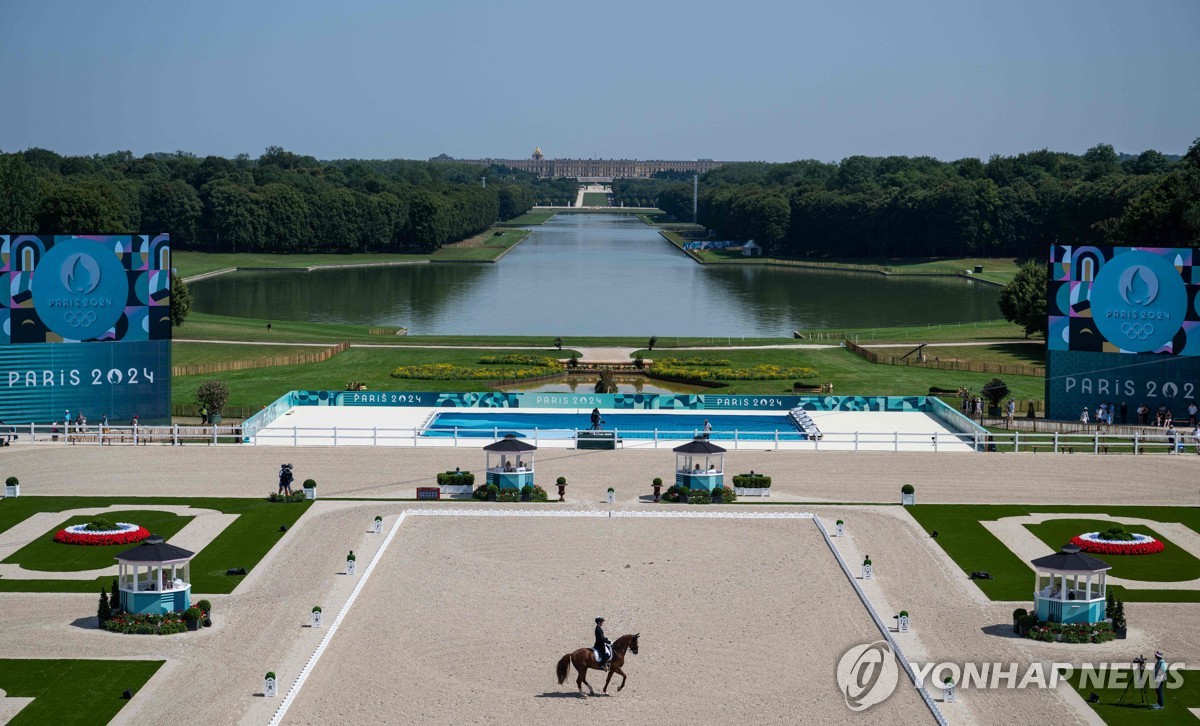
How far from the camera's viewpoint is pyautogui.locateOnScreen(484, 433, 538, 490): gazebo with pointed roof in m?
51.1

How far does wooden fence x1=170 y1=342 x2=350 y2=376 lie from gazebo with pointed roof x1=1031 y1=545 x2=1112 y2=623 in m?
54.6

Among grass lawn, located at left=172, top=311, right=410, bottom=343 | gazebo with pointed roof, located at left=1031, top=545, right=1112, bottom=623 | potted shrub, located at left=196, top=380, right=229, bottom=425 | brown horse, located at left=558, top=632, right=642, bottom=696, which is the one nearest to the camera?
brown horse, located at left=558, top=632, right=642, bottom=696

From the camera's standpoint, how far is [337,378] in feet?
272

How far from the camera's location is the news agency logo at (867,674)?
106 feet

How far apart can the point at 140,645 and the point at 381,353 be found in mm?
58391

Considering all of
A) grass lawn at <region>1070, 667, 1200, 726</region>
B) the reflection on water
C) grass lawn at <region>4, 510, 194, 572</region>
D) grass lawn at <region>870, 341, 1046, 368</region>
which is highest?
grass lawn at <region>870, 341, 1046, 368</region>

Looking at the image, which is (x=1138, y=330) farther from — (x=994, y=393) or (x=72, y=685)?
(x=72, y=685)

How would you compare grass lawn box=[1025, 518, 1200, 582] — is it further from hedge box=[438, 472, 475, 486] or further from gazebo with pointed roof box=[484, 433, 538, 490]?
hedge box=[438, 472, 475, 486]

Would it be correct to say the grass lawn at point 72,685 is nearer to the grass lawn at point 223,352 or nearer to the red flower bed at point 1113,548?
the red flower bed at point 1113,548

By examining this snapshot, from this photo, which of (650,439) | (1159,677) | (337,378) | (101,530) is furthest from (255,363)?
(1159,677)

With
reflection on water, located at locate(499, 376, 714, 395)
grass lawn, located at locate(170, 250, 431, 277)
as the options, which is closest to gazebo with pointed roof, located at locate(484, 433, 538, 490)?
reflection on water, located at locate(499, 376, 714, 395)

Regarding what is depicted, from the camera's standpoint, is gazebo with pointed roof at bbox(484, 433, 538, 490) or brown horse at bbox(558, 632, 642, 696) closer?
brown horse at bbox(558, 632, 642, 696)

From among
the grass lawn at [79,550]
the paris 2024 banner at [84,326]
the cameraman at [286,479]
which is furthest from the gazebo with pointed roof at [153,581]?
the paris 2024 banner at [84,326]

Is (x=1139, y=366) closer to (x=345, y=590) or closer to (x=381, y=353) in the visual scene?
(x=345, y=590)
